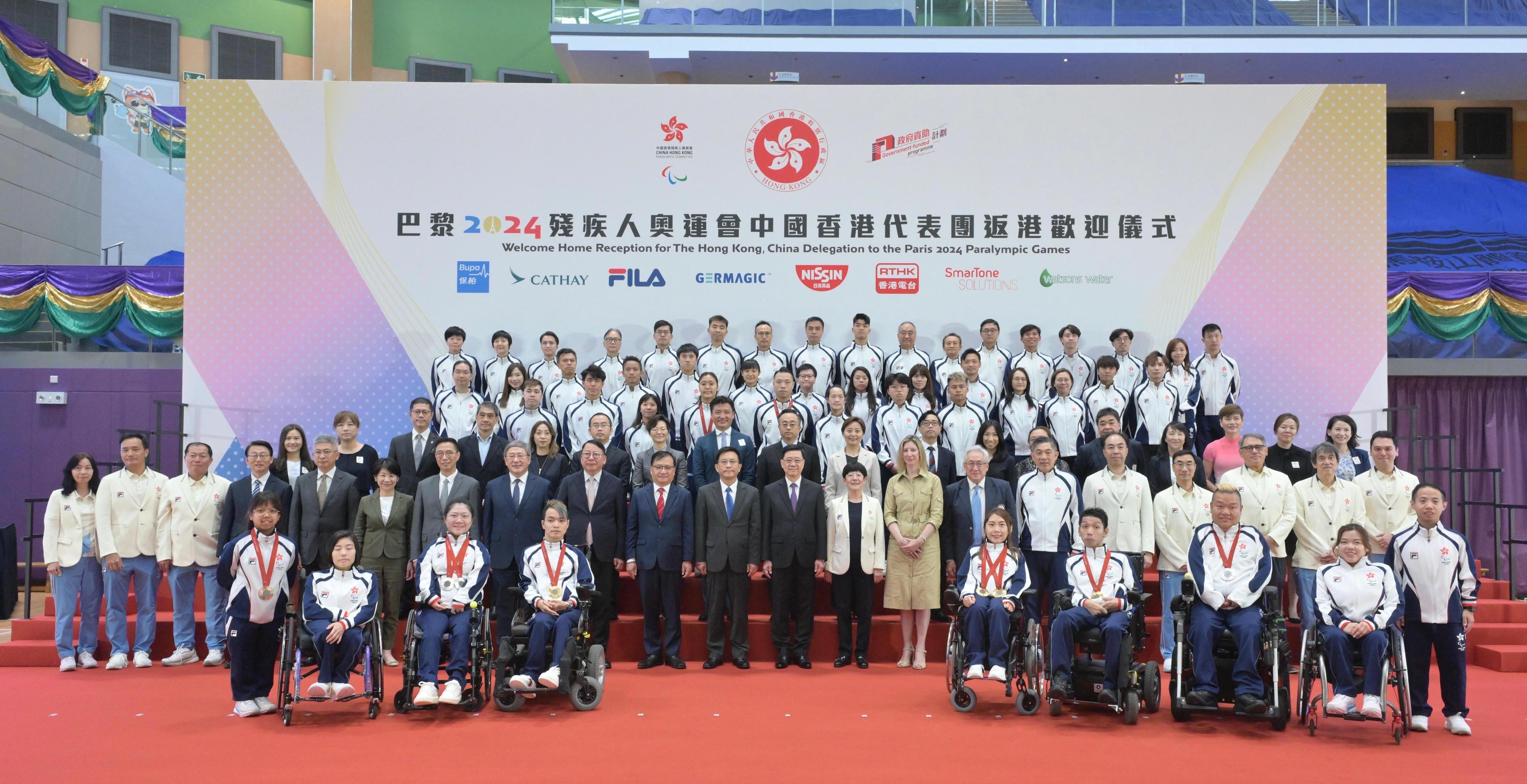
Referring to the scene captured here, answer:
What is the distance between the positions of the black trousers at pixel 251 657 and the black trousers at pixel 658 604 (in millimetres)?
2016

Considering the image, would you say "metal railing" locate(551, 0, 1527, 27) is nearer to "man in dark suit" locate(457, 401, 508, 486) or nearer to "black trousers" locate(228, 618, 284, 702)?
"man in dark suit" locate(457, 401, 508, 486)

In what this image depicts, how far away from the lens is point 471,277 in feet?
28.9

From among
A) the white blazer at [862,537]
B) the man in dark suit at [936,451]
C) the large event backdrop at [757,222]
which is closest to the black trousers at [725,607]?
the white blazer at [862,537]

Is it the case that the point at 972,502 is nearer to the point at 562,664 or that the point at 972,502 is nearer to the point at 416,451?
the point at 562,664

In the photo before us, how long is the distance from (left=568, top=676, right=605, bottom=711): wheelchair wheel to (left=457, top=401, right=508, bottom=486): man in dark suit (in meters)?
1.98

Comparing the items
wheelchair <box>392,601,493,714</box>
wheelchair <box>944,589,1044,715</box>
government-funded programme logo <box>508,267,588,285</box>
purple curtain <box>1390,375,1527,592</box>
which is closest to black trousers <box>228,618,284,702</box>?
wheelchair <box>392,601,493,714</box>

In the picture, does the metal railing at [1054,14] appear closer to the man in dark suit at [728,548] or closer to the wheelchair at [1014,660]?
the man in dark suit at [728,548]

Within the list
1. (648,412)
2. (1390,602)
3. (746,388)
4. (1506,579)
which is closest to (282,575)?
(648,412)

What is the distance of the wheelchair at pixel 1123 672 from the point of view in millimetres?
4980

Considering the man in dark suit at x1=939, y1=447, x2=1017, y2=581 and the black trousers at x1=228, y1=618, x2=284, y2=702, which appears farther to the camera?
the man in dark suit at x1=939, y1=447, x2=1017, y2=581

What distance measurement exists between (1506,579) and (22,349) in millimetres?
13811

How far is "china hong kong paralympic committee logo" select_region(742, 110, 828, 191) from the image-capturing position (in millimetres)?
8898

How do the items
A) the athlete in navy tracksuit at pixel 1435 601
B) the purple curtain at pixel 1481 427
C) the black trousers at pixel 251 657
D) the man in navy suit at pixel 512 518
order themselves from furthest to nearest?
1. the purple curtain at pixel 1481 427
2. the man in navy suit at pixel 512 518
3. the black trousers at pixel 251 657
4. the athlete in navy tracksuit at pixel 1435 601

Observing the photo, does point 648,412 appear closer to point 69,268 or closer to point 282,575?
point 282,575
